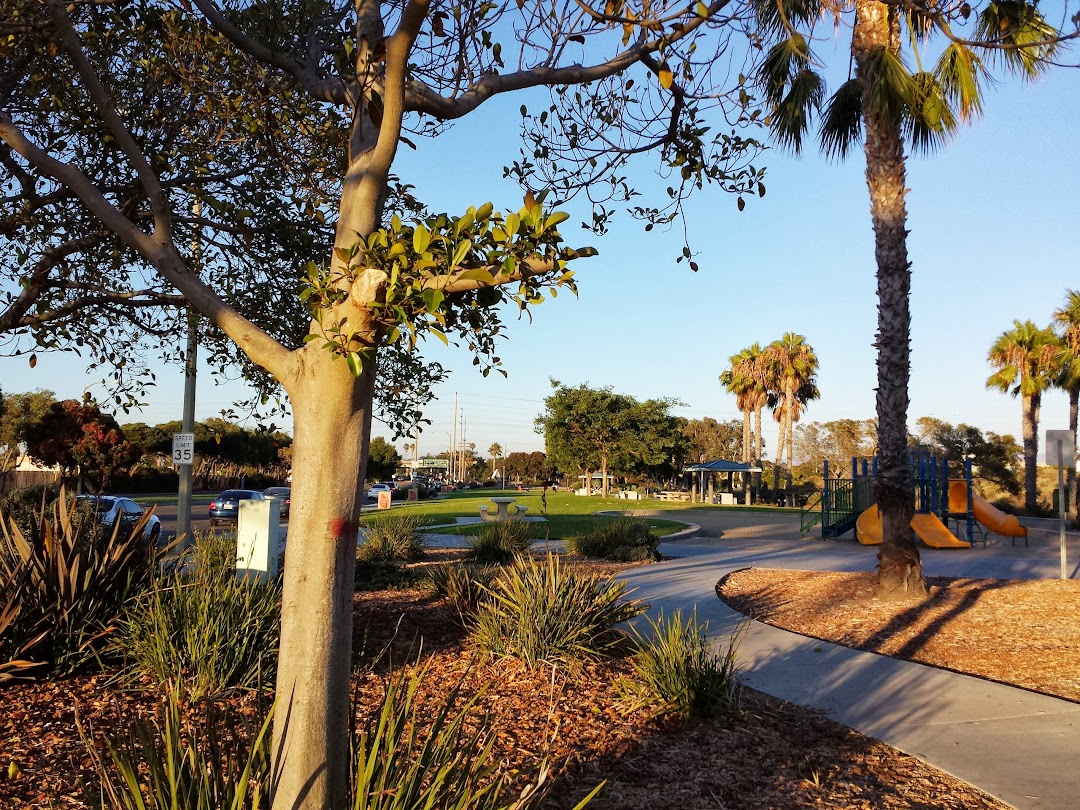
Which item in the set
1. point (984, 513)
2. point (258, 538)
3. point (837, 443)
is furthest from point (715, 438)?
point (258, 538)

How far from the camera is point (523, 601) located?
22.3 feet

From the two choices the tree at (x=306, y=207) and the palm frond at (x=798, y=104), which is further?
the palm frond at (x=798, y=104)

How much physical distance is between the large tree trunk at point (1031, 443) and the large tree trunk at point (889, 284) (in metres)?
25.5

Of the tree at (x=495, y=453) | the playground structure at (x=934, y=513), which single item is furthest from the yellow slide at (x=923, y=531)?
the tree at (x=495, y=453)

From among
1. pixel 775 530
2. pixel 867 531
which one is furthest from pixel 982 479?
pixel 867 531

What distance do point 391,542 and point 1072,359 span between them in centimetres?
2796

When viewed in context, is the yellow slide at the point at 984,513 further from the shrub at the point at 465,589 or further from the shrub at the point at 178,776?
the shrub at the point at 178,776

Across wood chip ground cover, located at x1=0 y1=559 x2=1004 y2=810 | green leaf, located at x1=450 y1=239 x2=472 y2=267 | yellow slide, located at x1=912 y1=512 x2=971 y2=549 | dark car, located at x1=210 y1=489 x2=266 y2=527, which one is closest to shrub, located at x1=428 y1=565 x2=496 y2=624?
wood chip ground cover, located at x1=0 y1=559 x2=1004 y2=810

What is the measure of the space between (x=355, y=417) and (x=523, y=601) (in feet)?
13.9

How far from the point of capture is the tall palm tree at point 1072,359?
3070 centimetres

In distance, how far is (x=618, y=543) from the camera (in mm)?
16297

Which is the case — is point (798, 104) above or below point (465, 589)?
above

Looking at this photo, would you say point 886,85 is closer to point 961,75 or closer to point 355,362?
point 961,75

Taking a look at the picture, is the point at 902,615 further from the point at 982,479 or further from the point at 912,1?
the point at 982,479
